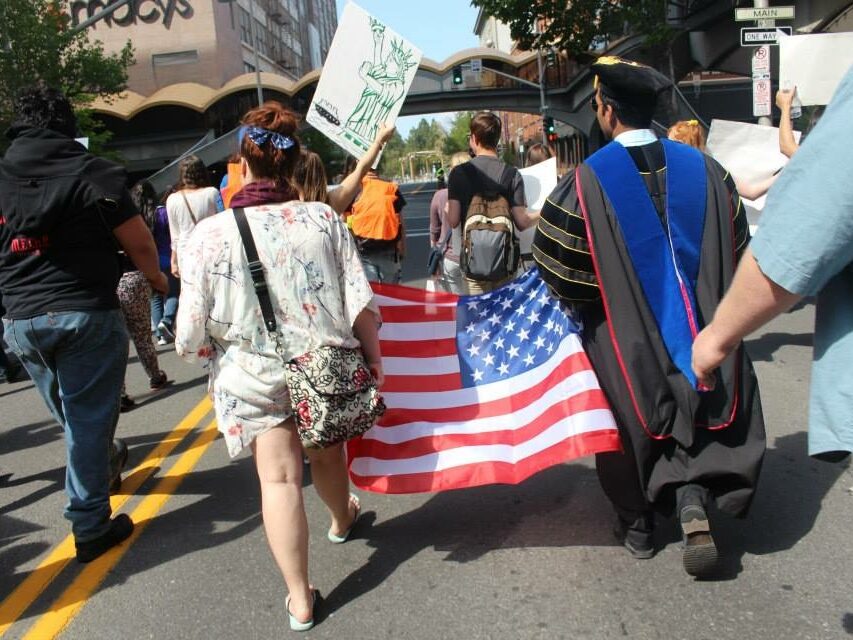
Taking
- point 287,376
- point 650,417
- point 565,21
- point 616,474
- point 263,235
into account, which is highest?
point 565,21

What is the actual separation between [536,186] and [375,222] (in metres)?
1.41

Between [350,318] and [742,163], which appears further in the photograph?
[742,163]

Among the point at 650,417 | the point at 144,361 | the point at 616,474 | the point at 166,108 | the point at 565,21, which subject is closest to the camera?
the point at 650,417

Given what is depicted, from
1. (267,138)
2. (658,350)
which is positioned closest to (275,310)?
(267,138)

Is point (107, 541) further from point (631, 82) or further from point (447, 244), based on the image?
point (447, 244)

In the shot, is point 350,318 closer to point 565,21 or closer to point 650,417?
point 650,417

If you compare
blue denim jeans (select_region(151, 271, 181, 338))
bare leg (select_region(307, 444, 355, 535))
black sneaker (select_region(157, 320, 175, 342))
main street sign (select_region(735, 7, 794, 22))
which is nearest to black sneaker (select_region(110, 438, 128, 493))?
bare leg (select_region(307, 444, 355, 535))

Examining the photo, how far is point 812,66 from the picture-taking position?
251 inches

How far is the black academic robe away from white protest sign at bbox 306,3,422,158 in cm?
134

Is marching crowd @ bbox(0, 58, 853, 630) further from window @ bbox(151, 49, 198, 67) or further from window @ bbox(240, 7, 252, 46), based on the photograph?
window @ bbox(240, 7, 252, 46)

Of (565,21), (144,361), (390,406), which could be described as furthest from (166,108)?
(390,406)

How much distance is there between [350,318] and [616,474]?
4.11 feet

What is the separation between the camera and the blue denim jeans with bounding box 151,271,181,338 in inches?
335

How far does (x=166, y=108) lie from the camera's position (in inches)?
1807
